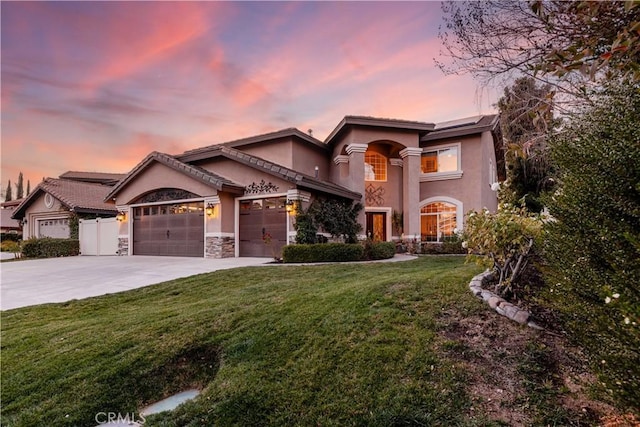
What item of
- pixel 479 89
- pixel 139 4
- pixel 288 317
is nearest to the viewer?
pixel 288 317

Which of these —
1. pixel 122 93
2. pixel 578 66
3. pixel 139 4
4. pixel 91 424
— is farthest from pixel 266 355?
pixel 122 93

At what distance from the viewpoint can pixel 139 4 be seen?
9328 millimetres

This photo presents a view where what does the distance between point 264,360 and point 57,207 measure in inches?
933

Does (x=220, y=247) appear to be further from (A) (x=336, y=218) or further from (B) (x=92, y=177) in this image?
(B) (x=92, y=177)

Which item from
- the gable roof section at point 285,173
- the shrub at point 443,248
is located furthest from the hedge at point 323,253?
the shrub at point 443,248

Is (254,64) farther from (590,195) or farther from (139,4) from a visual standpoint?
(590,195)

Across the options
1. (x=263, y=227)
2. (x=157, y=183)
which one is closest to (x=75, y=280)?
(x=263, y=227)

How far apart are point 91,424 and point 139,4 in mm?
10289

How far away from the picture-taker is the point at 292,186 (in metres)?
13.2

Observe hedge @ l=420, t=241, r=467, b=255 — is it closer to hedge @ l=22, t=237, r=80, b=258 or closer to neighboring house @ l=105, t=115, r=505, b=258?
neighboring house @ l=105, t=115, r=505, b=258

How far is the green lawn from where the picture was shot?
9.30ft

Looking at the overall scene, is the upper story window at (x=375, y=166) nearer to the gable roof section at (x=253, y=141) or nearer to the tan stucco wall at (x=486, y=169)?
the gable roof section at (x=253, y=141)

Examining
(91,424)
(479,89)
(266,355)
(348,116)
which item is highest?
(348,116)

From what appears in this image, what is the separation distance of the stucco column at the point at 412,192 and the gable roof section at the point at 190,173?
7.69 metres
